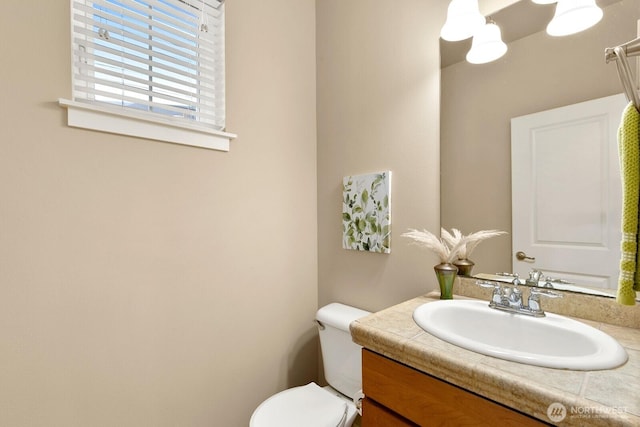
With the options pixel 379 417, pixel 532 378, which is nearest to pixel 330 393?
pixel 379 417

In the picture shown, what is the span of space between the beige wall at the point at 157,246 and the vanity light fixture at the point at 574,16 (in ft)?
3.74

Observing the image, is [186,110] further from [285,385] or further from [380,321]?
[285,385]

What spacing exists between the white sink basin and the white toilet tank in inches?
19.8

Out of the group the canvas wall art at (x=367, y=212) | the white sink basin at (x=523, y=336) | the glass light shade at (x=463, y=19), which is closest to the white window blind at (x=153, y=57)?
the canvas wall art at (x=367, y=212)

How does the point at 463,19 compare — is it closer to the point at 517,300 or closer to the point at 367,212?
the point at 367,212

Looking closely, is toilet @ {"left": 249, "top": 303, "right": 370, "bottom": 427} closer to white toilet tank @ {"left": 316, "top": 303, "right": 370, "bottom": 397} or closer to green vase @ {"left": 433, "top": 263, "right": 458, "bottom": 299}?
white toilet tank @ {"left": 316, "top": 303, "right": 370, "bottom": 397}

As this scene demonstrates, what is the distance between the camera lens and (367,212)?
4.71ft

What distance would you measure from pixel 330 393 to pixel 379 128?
1.27 meters

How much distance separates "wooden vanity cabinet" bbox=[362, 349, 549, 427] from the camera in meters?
0.59

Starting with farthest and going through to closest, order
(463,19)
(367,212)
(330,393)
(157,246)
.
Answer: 1. (367,212)
2. (330,393)
3. (157,246)
4. (463,19)

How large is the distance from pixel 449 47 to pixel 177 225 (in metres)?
1.35

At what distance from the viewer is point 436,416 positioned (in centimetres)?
67

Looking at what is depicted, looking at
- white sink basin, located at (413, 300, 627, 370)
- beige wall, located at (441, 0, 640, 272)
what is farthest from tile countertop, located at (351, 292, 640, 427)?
beige wall, located at (441, 0, 640, 272)

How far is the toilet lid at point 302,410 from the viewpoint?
3.61ft
